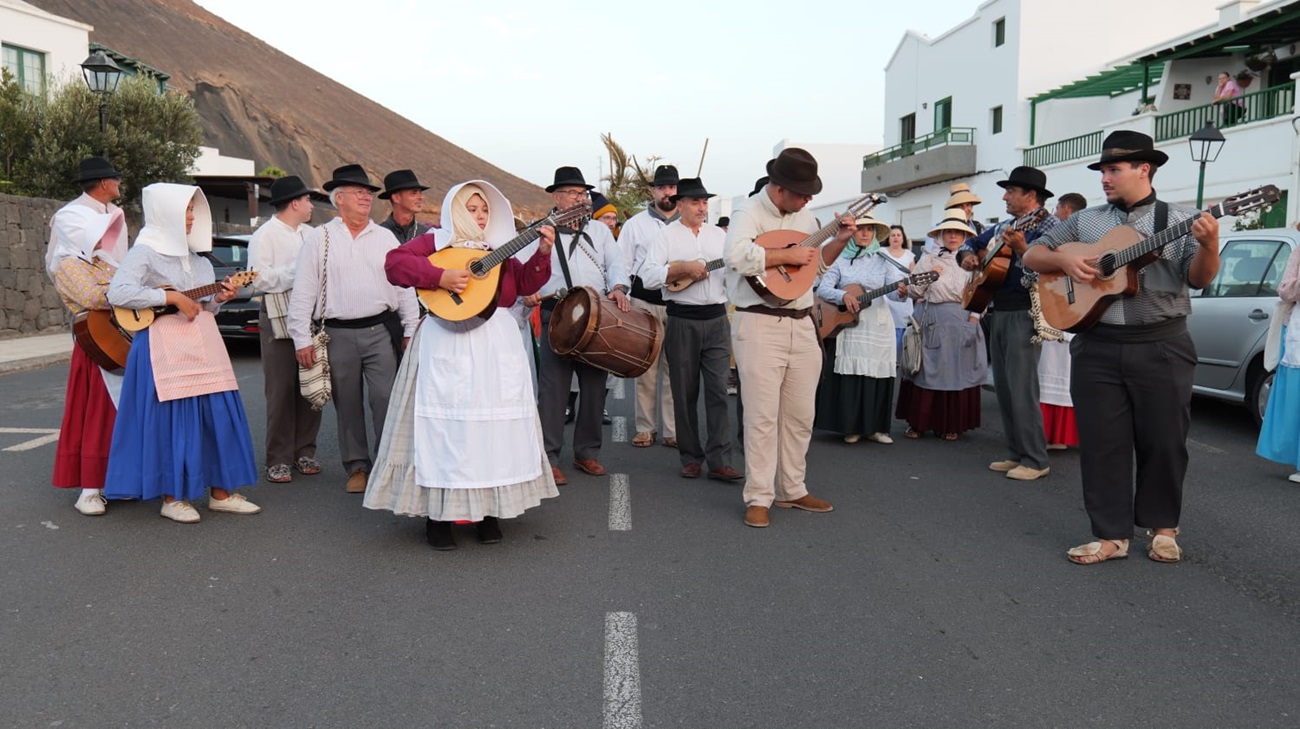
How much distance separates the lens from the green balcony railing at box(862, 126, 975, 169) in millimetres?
34594

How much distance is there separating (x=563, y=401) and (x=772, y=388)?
1.81 metres

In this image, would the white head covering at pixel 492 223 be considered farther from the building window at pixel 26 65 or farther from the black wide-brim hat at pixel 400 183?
the building window at pixel 26 65

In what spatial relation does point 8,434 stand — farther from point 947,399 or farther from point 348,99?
point 348,99

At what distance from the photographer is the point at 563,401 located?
24.0ft

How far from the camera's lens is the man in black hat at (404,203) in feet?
24.2

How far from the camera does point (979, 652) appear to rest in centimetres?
404

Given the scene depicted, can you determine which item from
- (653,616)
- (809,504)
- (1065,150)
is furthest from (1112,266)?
(1065,150)

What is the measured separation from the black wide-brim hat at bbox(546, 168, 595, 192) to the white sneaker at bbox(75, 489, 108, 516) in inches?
145

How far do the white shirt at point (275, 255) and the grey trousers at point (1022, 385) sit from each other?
503cm

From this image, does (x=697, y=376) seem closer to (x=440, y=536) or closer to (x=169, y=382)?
(x=440, y=536)

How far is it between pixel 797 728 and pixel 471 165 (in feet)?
400

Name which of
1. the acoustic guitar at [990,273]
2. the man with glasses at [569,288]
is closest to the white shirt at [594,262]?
the man with glasses at [569,288]

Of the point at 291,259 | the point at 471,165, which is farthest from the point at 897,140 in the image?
the point at 471,165

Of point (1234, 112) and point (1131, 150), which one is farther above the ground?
point (1234, 112)
